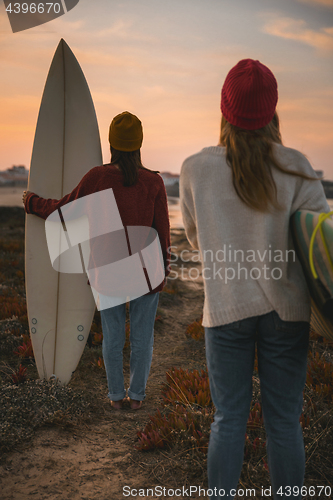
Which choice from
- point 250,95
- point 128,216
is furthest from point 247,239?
point 128,216

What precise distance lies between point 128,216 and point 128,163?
0.41m

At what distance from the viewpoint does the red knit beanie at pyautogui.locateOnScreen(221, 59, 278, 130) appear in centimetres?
166

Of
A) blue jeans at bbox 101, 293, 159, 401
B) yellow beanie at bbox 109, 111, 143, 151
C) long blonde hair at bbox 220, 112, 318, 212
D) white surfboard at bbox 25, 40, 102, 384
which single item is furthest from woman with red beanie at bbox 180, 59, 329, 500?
white surfboard at bbox 25, 40, 102, 384

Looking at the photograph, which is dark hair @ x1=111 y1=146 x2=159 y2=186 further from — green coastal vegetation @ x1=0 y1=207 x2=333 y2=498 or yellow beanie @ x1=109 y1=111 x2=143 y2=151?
green coastal vegetation @ x1=0 y1=207 x2=333 y2=498

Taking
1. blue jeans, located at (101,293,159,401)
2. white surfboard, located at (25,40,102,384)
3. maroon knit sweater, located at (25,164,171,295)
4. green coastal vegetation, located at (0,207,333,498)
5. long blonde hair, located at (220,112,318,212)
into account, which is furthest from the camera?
white surfboard, located at (25,40,102,384)

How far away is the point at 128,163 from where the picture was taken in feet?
9.95

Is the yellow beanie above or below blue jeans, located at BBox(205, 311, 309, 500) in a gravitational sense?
above

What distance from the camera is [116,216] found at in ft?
9.84

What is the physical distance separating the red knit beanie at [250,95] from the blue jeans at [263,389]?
84cm

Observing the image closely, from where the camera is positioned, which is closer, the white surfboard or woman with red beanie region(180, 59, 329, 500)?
woman with red beanie region(180, 59, 329, 500)

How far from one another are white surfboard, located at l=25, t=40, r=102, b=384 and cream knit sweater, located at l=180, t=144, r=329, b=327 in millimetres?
2671

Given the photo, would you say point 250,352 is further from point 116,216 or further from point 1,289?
point 1,289

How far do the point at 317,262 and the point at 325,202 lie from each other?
11.1 inches

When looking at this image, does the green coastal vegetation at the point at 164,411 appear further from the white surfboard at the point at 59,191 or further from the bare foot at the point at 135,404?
the white surfboard at the point at 59,191
